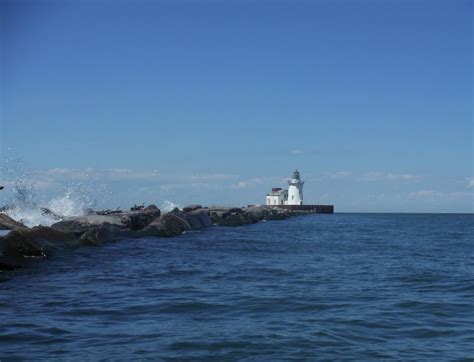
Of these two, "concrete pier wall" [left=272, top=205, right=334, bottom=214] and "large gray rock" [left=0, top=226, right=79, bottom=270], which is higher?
"concrete pier wall" [left=272, top=205, right=334, bottom=214]

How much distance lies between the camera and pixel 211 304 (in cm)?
1005

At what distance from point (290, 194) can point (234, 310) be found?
105 m

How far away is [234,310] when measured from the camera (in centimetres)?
948

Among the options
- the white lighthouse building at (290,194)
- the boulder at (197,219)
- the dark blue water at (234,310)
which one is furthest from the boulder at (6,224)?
the white lighthouse building at (290,194)

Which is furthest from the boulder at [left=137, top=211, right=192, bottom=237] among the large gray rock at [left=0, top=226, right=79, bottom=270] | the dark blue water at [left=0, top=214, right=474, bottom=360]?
the dark blue water at [left=0, top=214, right=474, bottom=360]

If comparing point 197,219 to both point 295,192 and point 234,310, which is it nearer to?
point 234,310

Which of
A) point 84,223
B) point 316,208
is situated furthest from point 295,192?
point 84,223

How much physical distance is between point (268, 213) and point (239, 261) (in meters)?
56.9

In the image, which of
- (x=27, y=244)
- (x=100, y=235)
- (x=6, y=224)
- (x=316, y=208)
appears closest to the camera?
(x=27, y=244)

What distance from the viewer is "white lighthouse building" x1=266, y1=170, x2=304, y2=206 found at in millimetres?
111688

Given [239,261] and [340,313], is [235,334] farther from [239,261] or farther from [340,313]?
[239,261]

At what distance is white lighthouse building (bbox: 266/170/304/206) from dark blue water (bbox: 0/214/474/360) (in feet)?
310

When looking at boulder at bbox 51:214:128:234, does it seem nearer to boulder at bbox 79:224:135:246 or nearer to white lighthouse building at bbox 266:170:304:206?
boulder at bbox 79:224:135:246

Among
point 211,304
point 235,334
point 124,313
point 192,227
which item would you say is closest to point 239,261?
point 211,304
